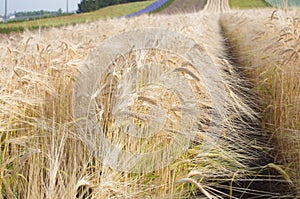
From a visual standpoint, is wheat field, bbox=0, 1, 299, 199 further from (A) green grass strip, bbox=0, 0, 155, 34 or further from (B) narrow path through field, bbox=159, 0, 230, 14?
(B) narrow path through field, bbox=159, 0, 230, 14

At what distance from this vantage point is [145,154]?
194 centimetres

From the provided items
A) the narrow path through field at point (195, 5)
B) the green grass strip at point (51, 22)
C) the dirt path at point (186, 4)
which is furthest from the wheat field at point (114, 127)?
the dirt path at point (186, 4)

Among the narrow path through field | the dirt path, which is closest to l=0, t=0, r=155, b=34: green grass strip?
the narrow path through field

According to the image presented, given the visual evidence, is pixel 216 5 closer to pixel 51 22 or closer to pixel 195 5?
pixel 195 5

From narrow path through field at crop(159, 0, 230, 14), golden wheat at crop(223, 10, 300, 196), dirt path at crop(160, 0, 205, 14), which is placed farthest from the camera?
dirt path at crop(160, 0, 205, 14)

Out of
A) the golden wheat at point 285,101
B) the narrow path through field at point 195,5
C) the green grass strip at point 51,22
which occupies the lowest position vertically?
the golden wheat at point 285,101

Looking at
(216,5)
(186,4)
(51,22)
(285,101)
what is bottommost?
(285,101)

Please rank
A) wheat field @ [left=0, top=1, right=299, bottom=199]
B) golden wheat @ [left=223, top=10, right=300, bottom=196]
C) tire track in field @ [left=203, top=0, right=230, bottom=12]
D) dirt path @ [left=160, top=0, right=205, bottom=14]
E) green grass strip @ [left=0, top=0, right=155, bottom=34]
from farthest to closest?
dirt path @ [left=160, top=0, right=205, bottom=14] < tire track in field @ [left=203, top=0, right=230, bottom=12] < green grass strip @ [left=0, top=0, right=155, bottom=34] < golden wheat @ [left=223, top=10, right=300, bottom=196] < wheat field @ [left=0, top=1, right=299, bottom=199]

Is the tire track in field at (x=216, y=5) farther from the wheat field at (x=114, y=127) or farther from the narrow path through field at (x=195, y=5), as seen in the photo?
the wheat field at (x=114, y=127)

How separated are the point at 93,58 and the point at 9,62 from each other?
0.62m

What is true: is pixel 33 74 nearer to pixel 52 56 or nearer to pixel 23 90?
pixel 23 90

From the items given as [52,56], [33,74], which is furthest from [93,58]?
[33,74]

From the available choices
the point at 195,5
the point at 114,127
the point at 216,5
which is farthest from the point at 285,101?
the point at 195,5

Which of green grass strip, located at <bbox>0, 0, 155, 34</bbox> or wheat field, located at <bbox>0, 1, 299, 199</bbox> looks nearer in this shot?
wheat field, located at <bbox>0, 1, 299, 199</bbox>
